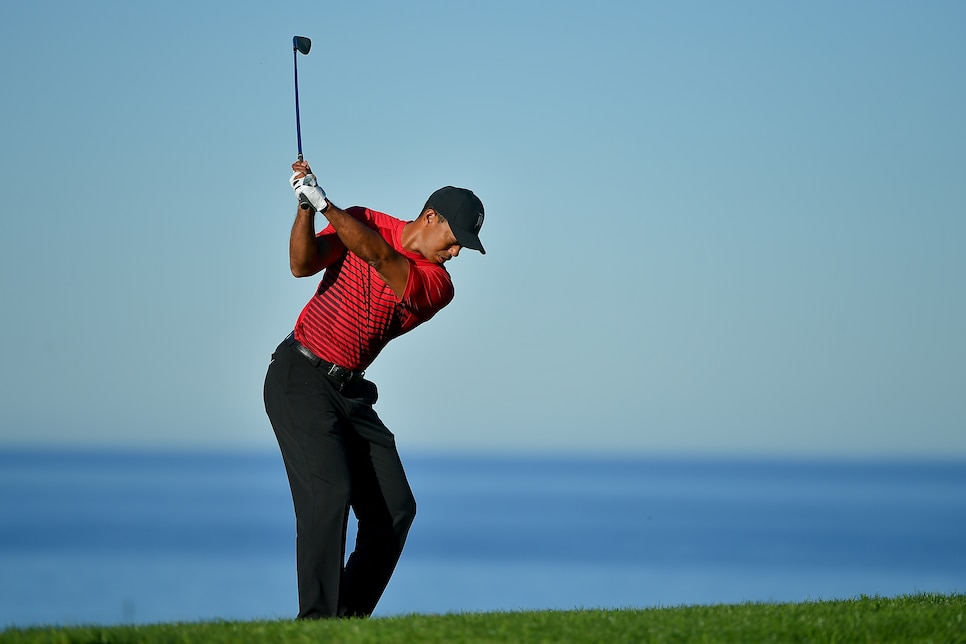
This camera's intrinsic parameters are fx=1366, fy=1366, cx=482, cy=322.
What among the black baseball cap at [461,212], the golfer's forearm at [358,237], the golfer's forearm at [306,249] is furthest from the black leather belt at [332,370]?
the black baseball cap at [461,212]

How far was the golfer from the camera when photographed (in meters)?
7.31

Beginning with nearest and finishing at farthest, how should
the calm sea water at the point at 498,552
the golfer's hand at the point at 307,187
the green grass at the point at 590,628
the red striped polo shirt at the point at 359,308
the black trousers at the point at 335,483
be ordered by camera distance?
the green grass at the point at 590,628 < the golfer's hand at the point at 307,187 < the black trousers at the point at 335,483 < the red striped polo shirt at the point at 359,308 < the calm sea water at the point at 498,552

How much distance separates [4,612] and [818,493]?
10436 centimetres

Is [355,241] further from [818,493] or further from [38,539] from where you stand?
[818,493]

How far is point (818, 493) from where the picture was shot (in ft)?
429

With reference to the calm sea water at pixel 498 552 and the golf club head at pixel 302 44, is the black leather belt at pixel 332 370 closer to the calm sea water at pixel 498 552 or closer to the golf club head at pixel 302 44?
the calm sea water at pixel 498 552

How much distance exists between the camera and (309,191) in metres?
7.24

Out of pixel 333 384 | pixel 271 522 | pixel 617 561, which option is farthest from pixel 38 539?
pixel 333 384

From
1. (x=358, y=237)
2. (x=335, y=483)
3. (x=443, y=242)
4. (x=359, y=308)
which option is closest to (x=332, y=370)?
(x=359, y=308)

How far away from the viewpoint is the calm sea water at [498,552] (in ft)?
133

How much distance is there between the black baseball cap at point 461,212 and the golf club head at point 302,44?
1716 millimetres

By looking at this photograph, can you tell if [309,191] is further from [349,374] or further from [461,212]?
[349,374]

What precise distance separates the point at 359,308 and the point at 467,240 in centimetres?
71

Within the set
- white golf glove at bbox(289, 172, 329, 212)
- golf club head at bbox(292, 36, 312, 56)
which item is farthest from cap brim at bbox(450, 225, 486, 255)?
golf club head at bbox(292, 36, 312, 56)
